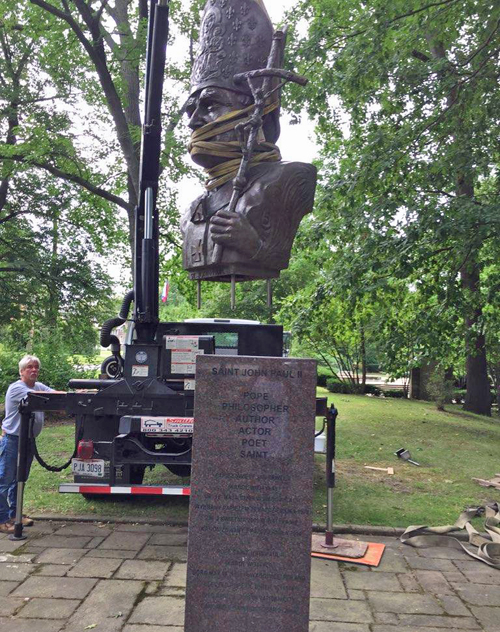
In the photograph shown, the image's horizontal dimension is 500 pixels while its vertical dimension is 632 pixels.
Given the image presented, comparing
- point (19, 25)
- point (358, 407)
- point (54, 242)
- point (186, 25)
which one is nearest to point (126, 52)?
point (186, 25)

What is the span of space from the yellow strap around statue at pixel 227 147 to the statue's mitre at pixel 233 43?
29cm

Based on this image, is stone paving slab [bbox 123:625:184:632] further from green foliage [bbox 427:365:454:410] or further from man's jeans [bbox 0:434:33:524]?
green foliage [bbox 427:365:454:410]

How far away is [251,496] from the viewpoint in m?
3.51

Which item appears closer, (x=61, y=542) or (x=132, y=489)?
(x=61, y=542)

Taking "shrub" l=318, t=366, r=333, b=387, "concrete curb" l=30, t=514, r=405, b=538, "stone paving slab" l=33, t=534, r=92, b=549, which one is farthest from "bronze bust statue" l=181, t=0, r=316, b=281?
"shrub" l=318, t=366, r=333, b=387

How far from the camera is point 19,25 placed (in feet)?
54.0

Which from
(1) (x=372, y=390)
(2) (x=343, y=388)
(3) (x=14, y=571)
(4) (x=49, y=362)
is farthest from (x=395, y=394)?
(3) (x=14, y=571)

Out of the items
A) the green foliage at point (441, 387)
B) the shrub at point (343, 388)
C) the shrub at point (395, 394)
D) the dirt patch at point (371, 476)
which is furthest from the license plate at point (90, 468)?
the shrub at point (395, 394)

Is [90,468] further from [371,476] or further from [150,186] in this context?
[371,476]

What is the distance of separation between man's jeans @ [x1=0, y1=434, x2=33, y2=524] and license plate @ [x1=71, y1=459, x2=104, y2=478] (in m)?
0.47

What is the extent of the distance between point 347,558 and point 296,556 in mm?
1996

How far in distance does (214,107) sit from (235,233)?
1300mm

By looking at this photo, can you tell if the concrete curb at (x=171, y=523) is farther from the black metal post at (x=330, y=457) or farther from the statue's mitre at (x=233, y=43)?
the statue's mitre at (x=233, y=43)

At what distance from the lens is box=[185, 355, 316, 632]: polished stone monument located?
3463 mm
